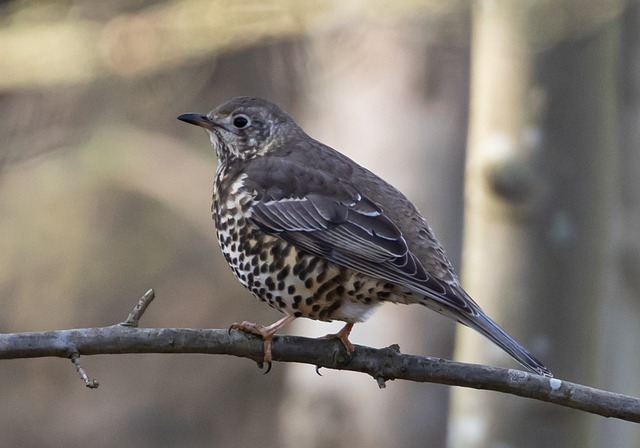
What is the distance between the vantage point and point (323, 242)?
4.03 m

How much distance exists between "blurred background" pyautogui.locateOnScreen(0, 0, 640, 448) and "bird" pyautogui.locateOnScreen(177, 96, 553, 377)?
63.0 inches

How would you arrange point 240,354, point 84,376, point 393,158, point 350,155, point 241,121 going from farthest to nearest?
1. point 350,155
2. point 393,158
3. point 241,121
4. point 240,354
5. point 84,376

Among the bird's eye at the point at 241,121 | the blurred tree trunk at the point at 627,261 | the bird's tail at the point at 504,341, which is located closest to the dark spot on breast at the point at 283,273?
the bird's tail at the point at 504,341

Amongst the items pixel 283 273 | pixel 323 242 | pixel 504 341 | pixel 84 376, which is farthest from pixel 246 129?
pixel 84 376

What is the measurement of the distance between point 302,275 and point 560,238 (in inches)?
86.2

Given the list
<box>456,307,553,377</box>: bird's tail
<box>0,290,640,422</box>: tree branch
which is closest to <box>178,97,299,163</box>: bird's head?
<box>0,290,640,422</box>: tree branch

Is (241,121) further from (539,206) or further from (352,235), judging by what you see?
(539,206)

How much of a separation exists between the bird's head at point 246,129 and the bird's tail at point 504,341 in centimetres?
125

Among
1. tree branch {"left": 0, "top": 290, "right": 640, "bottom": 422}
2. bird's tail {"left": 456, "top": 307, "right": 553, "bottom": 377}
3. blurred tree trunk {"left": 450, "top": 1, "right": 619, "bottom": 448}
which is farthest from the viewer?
blurred tree trunk {"left": 450, "top": 1, "right": 619, "bottom": 448}

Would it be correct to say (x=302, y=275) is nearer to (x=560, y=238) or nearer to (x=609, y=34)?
(x=560, y=238)

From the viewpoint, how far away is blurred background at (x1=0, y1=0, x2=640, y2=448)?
224 inches

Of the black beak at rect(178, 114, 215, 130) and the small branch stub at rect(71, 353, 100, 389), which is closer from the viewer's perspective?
the small branch stub at rect(71, 353, 100, 389)

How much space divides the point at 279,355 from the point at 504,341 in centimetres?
76

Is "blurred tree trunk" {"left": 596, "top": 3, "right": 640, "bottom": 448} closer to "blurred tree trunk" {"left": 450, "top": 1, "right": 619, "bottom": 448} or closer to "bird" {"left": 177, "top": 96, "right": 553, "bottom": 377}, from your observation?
"blurred tree trunk" {"left": 450, "top": 1, "right": 619, "bottom": 448}
